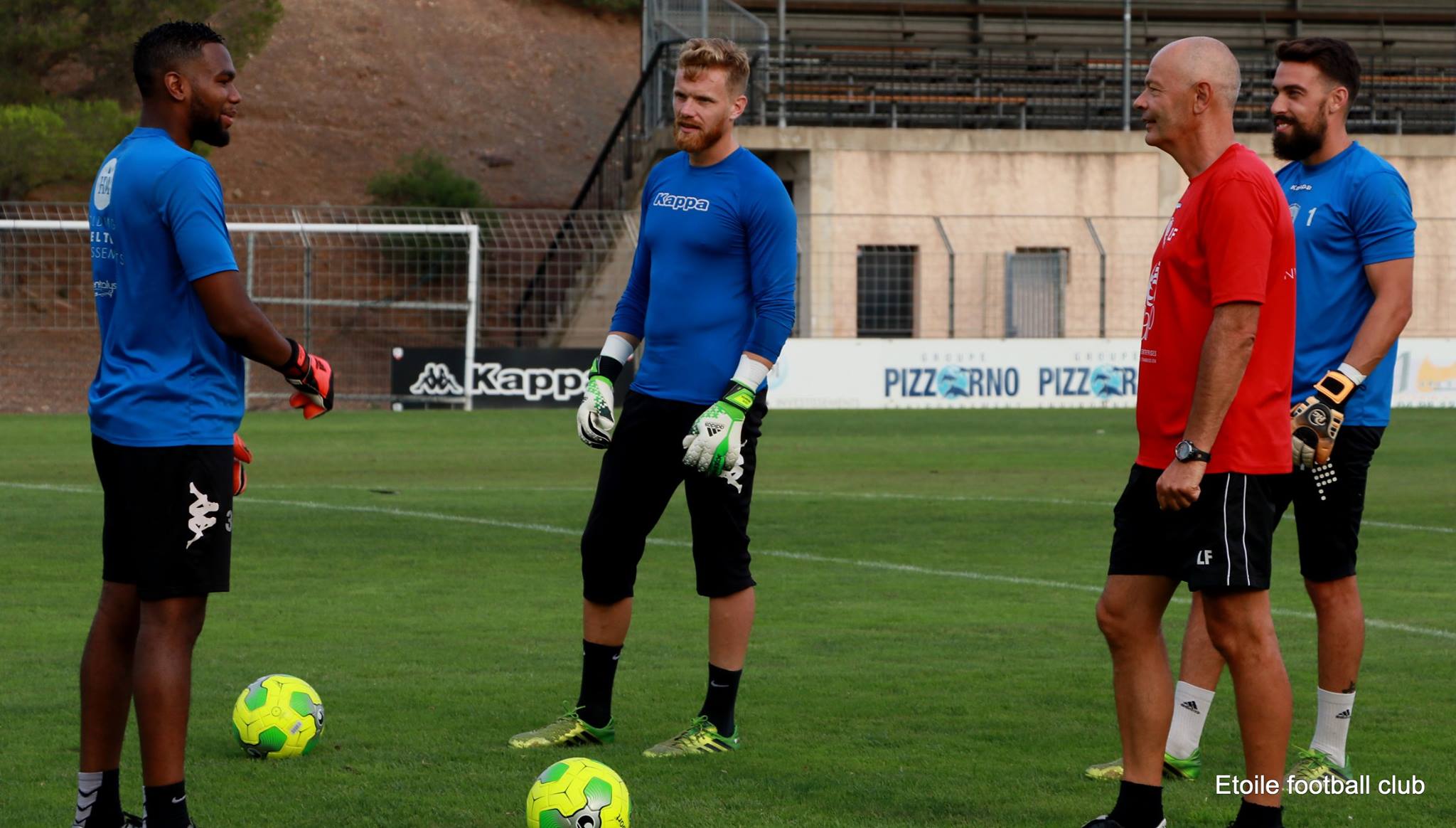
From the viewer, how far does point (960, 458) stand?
1659 centimetres

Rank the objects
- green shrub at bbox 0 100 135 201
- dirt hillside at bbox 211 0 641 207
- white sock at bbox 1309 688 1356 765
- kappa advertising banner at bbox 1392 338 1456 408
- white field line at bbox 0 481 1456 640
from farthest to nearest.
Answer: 1. dirt hillside at bbox 211 0 641 207
2. green shrub at bbox 0 100 135 201
3. kappa advertising banner at bbox 1392 338 1456 408
4. white field line at bbox 0 481 1456 640
5. white sock at bbox 1309 688 1356 765

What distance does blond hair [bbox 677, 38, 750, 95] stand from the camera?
5398 mm

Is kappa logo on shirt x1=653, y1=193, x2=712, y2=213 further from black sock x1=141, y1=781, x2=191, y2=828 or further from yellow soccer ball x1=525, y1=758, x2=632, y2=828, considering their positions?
black sock x1=141, y1=781, x2=191, y2=828

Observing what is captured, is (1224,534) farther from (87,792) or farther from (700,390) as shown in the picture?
(87,792)

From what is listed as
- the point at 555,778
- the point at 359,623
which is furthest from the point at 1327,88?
the point at 359,623

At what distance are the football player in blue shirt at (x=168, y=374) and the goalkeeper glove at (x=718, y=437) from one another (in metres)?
1.43

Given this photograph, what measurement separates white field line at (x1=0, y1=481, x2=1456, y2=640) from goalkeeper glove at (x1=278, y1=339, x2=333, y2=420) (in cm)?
500

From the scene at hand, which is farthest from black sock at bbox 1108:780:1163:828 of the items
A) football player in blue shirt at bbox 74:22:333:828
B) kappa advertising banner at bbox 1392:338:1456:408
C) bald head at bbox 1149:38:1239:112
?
kappa advertising banner at bbox 1392:338:1456:408

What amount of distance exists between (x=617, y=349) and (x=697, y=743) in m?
1.38

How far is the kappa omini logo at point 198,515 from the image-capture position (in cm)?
418

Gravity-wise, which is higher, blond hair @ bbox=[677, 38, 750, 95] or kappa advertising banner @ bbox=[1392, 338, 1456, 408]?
blond hair @ bbox=[677, 38, 750, 95]

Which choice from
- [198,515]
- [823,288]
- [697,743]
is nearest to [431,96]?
[823,288]

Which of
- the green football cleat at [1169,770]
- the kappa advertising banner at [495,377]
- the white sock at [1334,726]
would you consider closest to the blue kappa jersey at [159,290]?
the green football cleat at [1169,770]

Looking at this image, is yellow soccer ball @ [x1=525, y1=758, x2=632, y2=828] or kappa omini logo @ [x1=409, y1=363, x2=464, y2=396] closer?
yellow soccer ball @ [x1=525, y1=758, x2=632, y2=828]
